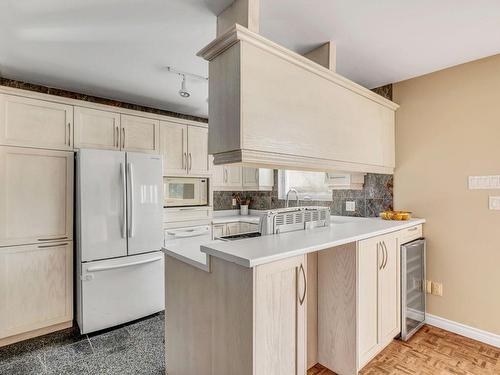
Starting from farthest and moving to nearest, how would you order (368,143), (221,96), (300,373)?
(368,143)
(221,96)
(300,373)

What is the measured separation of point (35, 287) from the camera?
246 cm

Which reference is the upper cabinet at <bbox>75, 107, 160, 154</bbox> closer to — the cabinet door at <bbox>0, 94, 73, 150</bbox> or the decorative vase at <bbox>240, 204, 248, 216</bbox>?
the cabinet door at <bbox>0, 94, 73, 150</bbox>

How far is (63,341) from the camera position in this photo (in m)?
2.43

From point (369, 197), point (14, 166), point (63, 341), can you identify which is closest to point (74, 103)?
point (14, 166)

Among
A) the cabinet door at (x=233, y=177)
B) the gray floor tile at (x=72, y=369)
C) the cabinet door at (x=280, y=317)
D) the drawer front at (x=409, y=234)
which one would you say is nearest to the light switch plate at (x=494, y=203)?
the drawer front at (x=409, y=234)

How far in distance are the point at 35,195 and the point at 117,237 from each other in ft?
2.53

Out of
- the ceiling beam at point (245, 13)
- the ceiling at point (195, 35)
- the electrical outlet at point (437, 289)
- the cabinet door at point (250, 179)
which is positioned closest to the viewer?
the ceiling beam at point (245, 13)

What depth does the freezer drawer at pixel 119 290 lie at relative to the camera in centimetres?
251

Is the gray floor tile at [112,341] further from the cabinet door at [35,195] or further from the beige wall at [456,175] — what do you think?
the beige wall at [456,175]

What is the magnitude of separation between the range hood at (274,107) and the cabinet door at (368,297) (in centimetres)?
66

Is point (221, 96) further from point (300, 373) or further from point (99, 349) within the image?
point (99, 349)

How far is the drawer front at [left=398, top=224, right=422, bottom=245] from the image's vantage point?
2400mm

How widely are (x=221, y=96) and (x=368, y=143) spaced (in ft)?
5.03

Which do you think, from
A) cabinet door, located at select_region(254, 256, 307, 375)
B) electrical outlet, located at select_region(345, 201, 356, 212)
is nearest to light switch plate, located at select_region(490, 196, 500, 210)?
electrical outlet, located at select_region(345, 201, 356, 212)
